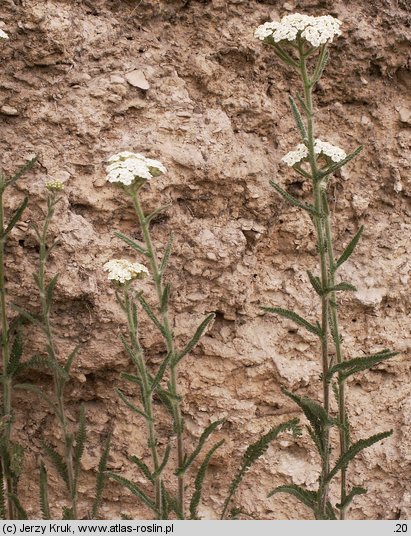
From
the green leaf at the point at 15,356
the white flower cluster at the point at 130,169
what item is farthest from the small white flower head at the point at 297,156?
the green leaf at the point at 15,356

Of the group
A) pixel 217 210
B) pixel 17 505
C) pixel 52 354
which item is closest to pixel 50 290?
pixel 52 354

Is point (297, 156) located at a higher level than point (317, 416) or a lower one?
higher

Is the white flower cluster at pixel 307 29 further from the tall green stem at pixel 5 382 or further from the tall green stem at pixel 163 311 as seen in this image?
the tall green stem at pixel 5 382

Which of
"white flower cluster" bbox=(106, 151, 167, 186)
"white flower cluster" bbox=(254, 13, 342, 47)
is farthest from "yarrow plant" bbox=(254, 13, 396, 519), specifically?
"white flower cluster" bbox=(106, 151, 167, 186)

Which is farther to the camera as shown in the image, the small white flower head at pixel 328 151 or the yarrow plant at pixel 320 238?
the small white flower head at pixel 328 151

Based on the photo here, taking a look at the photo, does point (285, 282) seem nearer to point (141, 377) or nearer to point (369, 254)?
point (369, 254)

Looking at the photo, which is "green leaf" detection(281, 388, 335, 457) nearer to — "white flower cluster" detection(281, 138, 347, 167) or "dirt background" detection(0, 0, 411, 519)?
"dirt background" detection(0, 0, 411, 519)

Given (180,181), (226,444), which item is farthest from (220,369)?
(180,181)

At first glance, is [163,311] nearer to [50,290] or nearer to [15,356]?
[50,290]

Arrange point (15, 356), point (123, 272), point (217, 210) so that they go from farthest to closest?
point (217, 210) < point (15, 356) < point (123, 272)
